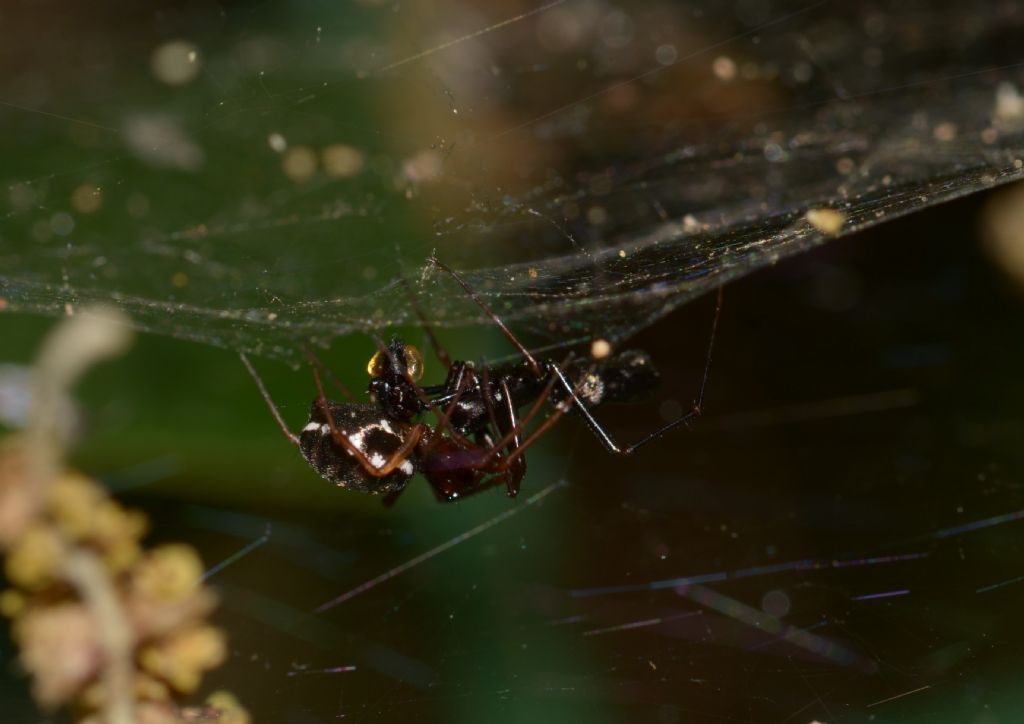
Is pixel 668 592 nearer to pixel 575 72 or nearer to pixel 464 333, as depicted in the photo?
pixel 464 333

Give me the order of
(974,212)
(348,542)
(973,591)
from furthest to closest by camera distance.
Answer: (974,212) → (348,542) → (973,591)

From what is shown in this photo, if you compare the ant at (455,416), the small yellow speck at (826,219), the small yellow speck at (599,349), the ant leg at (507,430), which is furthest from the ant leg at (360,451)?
the small yellow speck at (826,219)

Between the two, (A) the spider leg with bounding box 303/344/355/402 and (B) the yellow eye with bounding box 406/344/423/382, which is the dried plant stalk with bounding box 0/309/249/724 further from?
(B) the yellow eye with bounding box 406/344/423/382

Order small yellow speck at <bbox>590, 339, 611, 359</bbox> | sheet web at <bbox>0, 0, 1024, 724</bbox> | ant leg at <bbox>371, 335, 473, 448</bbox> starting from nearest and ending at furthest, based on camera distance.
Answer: sheet web at <bbox>0, 0, 1024, 724</bbox>, ant leg at <bbox>371, 335, 473, 448</bbox>, small yellow speck at <bbox>590, 339, 611, 359</bbox>

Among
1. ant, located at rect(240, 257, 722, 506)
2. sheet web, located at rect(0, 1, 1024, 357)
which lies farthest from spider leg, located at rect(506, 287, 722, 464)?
sheet web, located at rect(0, 1, 1024, 357)

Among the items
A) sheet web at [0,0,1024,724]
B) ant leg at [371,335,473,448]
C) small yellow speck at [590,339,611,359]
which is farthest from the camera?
small yellow speck at [590,339,611,359]

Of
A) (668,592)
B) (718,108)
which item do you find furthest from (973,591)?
(718,108)

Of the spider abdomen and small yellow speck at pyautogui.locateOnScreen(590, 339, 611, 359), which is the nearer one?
the spider abdomen

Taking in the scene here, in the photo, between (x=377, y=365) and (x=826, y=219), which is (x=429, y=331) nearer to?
(x=377, y=365)
